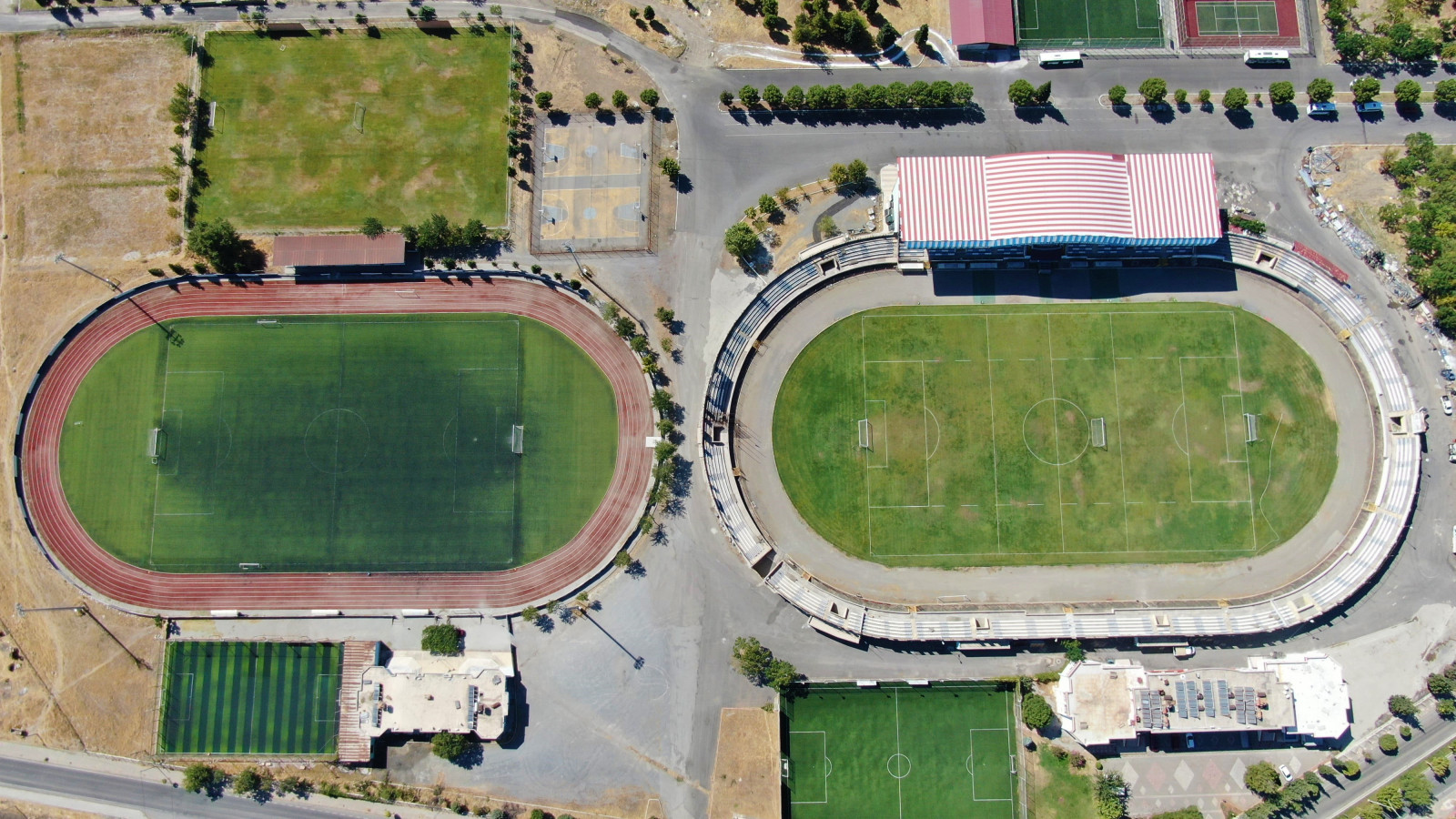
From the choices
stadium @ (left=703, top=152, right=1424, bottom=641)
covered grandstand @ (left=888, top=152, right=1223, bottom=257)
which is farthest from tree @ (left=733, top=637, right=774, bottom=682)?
covered grandstand @ (left=888, top=152, right=1223, bottom=257)

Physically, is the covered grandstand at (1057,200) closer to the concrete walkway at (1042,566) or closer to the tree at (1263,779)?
the concrete walkway at (1042,566)

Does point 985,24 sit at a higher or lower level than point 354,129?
higher

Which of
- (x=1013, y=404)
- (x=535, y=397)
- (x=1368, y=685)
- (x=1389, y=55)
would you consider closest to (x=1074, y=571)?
(x=1013, y=404)

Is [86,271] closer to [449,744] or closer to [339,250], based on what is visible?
[339,250]

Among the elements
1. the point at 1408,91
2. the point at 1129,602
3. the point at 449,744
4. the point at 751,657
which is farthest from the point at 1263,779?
the point at 449,744

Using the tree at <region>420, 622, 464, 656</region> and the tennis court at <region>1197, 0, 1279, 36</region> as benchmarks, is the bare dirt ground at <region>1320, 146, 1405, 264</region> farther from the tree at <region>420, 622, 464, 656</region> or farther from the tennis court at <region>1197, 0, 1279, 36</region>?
the tree at <region>420, 622, 464, 656</region>

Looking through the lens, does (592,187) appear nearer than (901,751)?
No

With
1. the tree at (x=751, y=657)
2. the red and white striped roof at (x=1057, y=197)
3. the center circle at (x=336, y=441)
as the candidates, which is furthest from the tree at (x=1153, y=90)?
the center circle at (x=336, y=441)

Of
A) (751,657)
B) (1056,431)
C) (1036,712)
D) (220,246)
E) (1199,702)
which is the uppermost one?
(220,246)
